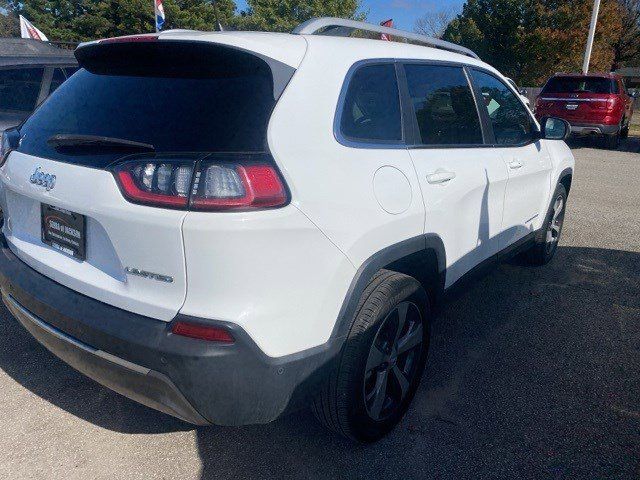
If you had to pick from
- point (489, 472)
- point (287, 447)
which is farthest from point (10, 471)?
point (489, 472)

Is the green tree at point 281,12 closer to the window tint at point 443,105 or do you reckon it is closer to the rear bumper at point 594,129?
the rear bumper at point 594,129

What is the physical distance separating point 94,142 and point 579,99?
13.5 m

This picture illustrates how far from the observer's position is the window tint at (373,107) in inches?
84.6

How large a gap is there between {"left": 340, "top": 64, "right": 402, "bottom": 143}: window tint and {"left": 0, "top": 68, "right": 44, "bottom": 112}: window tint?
12.2ft

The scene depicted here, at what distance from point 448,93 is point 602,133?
12041 mm

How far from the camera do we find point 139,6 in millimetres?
30906

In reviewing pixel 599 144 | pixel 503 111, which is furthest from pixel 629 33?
pixel 503 111

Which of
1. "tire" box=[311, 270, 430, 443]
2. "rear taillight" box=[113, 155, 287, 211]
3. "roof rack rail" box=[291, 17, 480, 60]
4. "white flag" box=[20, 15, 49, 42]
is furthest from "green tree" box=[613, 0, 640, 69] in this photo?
"rear taillight" box=[113, 155, 287, 211]

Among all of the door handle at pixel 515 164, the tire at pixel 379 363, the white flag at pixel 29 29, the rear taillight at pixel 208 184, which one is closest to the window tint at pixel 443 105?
the door handle at pixel 515 164

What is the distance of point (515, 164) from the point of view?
3445 millimetres

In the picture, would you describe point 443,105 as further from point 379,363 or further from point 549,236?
point 549,236

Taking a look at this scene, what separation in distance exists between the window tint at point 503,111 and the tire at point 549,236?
35.4 inches

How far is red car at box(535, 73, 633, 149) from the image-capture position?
1287cm

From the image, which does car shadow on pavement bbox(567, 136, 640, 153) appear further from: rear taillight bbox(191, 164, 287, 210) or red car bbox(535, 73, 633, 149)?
rear taillight bbox(191, 164, 287, 210)
